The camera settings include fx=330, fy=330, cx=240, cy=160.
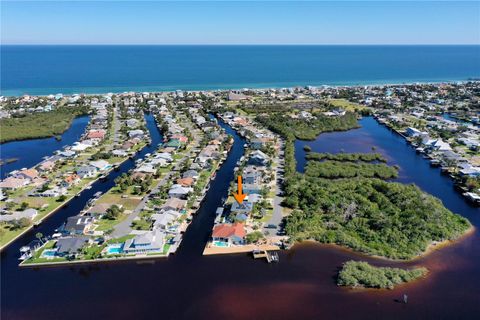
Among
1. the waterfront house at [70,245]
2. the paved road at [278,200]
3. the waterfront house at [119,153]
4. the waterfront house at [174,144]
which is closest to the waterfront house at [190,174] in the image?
the paved road at [278,200]

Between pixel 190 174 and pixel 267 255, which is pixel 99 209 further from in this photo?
pixel 267 255

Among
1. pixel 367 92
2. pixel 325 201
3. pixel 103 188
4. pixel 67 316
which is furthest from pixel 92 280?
pixel 367 92

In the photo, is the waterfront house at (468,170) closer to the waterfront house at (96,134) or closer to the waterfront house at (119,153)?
the waterfront house at (119,153)

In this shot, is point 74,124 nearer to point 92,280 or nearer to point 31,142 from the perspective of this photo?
Result: point 31,142

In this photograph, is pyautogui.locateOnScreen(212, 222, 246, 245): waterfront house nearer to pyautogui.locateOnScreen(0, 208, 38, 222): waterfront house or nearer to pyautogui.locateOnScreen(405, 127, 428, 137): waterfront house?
pyautogui.locateOnScreen(0, 208, 38, 222): waterfront house

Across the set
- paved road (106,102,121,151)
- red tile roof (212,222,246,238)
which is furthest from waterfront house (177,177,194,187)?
paved road (106,102,121,151)

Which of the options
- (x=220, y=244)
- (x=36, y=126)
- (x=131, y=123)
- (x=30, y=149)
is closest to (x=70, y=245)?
(x=220, y=244)

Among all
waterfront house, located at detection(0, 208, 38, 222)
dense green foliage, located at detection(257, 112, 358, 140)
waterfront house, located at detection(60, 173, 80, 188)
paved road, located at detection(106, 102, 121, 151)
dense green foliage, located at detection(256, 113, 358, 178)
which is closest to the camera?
waterfront house, located at detection(0, 208, 38, 222)
